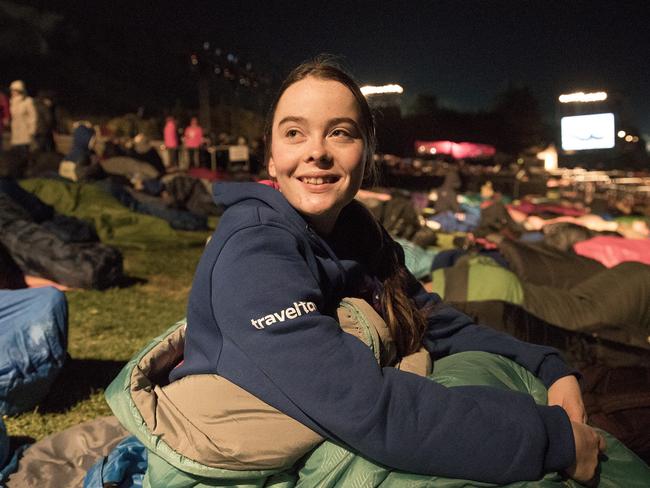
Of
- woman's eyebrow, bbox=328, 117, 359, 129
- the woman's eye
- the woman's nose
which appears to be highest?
woman's eyebrow, bbox=328, 117, 359, 129

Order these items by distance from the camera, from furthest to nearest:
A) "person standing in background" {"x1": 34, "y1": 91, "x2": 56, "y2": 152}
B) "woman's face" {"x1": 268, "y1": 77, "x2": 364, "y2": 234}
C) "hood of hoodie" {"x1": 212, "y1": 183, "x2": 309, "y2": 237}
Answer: "person standing in background" {"x1": 34, "y1": 91, "x2": 56, "y2": 152}
"woman's face" {"x1": 268, "y1": 77, "x2": 364, "y2": 234}
"hood of hoodie" {"x1": 212, "y1": 183, "x2": 309, "y2": 237}

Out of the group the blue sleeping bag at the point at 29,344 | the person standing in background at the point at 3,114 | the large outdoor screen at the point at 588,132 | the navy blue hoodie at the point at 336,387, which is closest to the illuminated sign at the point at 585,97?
the large outdoor screen at the point at 588,132

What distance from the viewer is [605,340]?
7.89ft

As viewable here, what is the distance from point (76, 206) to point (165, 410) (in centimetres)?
581

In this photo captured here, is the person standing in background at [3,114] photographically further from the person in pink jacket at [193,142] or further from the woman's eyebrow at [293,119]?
the woman's eyebrow at [293,119]

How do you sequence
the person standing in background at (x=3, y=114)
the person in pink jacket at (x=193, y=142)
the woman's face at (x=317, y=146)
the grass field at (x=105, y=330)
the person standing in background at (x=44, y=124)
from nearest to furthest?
the woman's face at (x=317, y=146), the grass field at (x=105, y=330), the person standing in background at (x=44, y=124), the person standing in background at (x=3, y=114), the person in pink jacket at (x=193, y=142)

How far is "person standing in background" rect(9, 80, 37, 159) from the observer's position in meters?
9.77

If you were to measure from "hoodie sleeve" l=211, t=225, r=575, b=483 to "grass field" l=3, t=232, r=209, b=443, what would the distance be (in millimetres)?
1651

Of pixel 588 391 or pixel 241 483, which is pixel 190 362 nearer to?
pixel 241 483

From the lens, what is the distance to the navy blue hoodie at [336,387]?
3.57ft

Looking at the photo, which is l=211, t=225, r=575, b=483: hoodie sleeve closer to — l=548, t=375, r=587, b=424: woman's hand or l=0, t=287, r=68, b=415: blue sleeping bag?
l=548, t=375, r=587, b=424: woman's hand

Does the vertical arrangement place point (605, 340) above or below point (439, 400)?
below

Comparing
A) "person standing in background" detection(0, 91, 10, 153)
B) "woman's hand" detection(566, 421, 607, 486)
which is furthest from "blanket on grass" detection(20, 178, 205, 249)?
"woman's hand" detection(566, 421, 607, 486)

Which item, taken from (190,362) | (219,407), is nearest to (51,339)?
(190,362)
